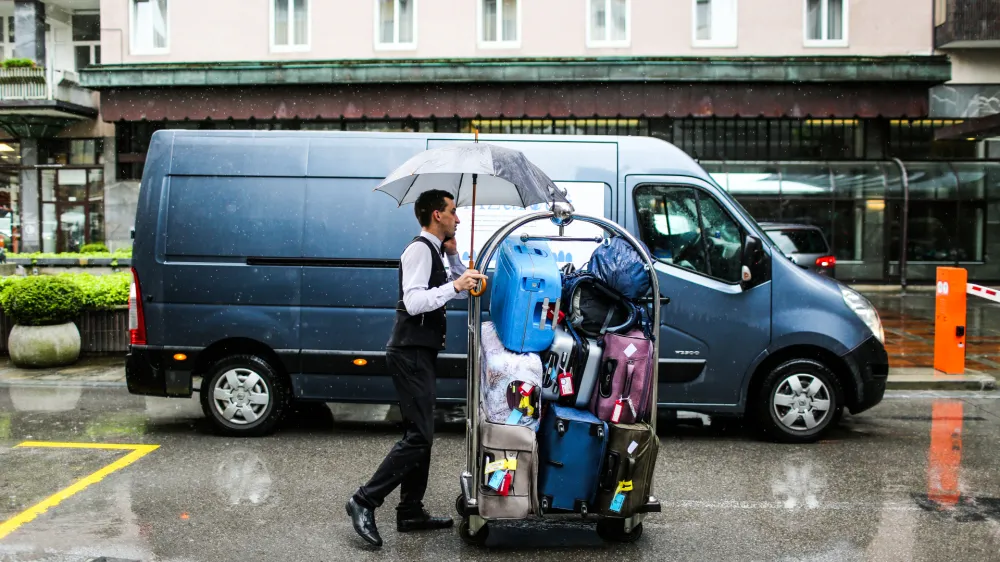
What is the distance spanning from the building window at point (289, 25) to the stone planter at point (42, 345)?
39.6ft

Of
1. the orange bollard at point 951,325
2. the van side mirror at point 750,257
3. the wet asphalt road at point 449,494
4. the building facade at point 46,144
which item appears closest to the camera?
the wet asphalt road at point 449,494

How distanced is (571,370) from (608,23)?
17.2 m

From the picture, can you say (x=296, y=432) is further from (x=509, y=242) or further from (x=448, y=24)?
(x=448, y=24)

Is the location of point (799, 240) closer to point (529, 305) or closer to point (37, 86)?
point (529, 305)

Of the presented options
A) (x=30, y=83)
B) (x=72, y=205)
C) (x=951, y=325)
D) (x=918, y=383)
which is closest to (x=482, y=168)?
(x=918, y=383)

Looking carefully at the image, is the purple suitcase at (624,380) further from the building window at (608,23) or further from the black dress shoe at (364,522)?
the building window at (608,23)

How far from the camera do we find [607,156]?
748cm

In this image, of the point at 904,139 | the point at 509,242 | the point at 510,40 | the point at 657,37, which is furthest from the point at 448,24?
the point at 509,242

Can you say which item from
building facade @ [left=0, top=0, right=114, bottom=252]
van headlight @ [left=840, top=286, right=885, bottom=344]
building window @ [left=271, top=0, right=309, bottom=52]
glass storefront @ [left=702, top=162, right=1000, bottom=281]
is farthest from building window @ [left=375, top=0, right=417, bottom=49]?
van headlight @ [left=840, top=286, right=885, bottom=344]

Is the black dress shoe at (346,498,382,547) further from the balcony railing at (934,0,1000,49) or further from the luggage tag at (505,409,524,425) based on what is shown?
the balcony railing at (934,0,1000,49)

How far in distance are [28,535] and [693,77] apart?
56.8 ft

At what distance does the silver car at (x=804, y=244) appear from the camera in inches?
634

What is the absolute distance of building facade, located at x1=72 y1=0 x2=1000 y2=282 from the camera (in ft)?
66.1

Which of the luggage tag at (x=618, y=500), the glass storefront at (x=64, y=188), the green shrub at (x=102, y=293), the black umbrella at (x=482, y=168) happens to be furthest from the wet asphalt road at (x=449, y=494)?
the glass storefront at (x=64, y=188)
